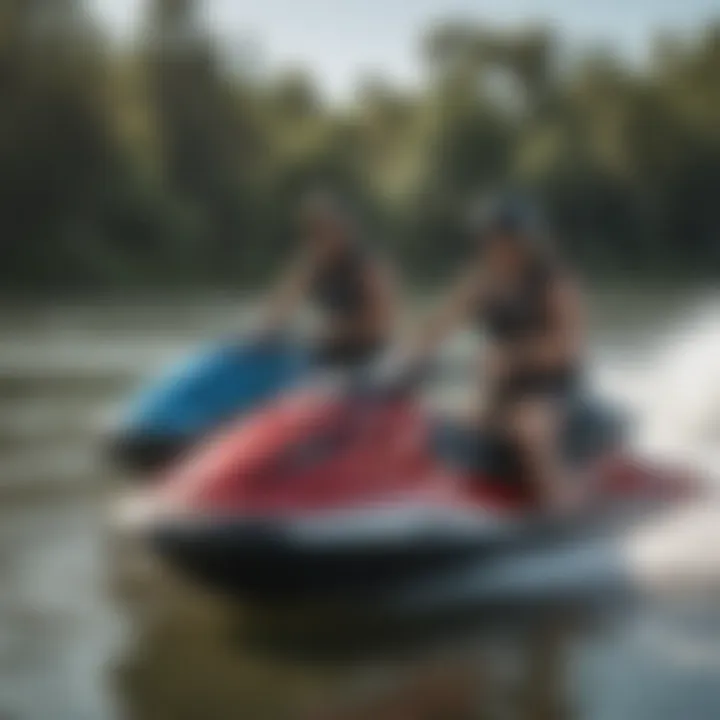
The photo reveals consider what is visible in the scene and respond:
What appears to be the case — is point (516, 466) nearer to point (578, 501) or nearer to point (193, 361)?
point (578, 501)

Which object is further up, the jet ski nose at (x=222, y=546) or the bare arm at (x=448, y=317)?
the bare arm at (x=448, y=317)

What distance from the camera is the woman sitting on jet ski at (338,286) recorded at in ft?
4.85

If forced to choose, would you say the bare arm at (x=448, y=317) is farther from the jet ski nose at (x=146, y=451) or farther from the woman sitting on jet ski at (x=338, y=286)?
the jet ski nose at (x=146, y=451)

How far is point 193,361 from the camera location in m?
1.50

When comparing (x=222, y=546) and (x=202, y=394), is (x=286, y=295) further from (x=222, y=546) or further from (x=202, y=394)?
(x=222, y=546)

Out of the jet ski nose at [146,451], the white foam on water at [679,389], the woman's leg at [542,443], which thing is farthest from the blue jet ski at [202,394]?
the white foam on water at [679,389]

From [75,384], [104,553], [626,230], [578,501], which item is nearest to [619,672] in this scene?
[578,501]

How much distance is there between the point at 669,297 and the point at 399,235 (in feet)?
1.03

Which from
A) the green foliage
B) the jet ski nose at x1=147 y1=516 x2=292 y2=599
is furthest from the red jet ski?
the green foliage

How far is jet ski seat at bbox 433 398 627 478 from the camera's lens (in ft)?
4.96

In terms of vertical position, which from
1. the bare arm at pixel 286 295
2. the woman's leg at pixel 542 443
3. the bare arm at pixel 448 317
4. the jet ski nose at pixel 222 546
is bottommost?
the jet ski nose at pixel 222 546

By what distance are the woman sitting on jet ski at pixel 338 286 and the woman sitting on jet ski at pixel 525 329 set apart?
0.06 metres

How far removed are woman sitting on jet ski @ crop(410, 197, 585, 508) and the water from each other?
0.04 m

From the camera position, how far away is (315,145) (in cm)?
150
